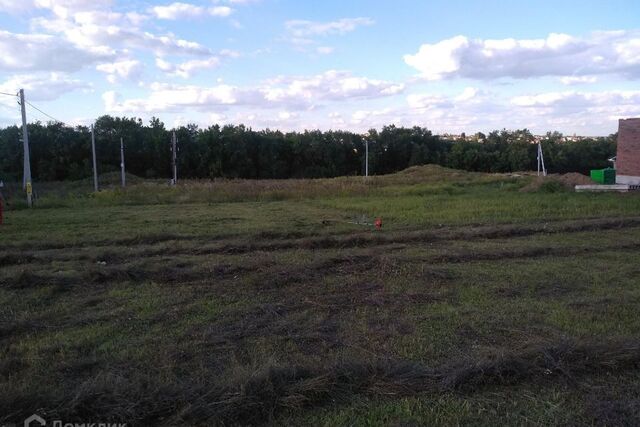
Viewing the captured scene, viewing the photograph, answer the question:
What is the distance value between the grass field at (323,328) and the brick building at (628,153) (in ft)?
93.0

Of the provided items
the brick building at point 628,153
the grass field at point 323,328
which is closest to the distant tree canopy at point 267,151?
the brick building at point 628,153

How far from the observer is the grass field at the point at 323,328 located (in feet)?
13.1

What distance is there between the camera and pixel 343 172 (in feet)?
284

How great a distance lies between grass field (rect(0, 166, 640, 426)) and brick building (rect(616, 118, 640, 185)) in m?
28.4

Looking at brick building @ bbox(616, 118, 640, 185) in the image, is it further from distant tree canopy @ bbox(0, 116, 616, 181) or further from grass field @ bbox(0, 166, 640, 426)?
distant tree canopy @ bbox(0, 116, 616, 181)

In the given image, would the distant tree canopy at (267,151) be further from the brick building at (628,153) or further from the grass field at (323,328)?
the grass field at (323,328)

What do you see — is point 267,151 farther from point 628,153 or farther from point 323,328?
point 323,328

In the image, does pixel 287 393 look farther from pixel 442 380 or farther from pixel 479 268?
pixel 479 268

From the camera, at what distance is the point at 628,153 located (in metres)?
38.4

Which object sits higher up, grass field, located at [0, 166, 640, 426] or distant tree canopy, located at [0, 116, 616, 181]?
distant tree canopy, located at [0, 116, 616, 181]

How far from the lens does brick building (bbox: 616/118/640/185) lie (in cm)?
3772

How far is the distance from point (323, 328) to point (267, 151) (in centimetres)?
7636

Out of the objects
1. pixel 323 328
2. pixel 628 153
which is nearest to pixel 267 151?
pixel 628 153

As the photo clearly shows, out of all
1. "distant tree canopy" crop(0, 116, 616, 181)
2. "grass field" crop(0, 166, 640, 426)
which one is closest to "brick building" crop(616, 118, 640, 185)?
"grass field" crop(0, 166, 640, 426)
